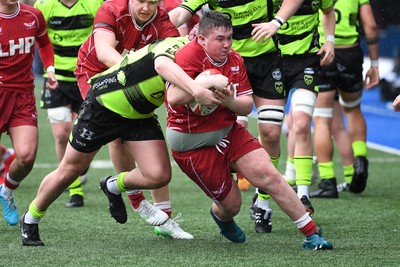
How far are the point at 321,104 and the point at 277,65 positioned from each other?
2.41m

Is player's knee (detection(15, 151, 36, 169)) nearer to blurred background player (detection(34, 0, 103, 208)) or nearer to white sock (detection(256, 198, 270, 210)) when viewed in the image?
blurred background player (detection(34, 0, 103, 208))

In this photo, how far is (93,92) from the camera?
24.3 ft

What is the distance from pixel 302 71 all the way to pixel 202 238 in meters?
1.91

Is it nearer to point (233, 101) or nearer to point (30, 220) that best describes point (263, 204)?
point (233, 101)

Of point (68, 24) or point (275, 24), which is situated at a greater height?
point (275, 24)

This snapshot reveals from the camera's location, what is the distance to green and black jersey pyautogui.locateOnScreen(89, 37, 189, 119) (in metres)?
7.04

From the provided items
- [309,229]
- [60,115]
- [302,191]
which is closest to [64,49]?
[60,115]

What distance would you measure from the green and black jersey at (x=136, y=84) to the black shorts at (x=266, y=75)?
132cm

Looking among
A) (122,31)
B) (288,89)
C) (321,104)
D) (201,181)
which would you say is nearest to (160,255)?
(201,181)

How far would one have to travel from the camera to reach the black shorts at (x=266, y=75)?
8328 millimetres

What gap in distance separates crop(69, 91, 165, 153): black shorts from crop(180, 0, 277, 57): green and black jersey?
134cm

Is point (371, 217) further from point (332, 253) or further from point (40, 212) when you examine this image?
point (40, 212)

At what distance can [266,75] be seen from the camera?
834 centimetres

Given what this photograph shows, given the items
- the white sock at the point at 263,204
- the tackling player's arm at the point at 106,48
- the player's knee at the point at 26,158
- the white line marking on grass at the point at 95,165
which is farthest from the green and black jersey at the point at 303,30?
the white line marking on grass at the point at 95,165
